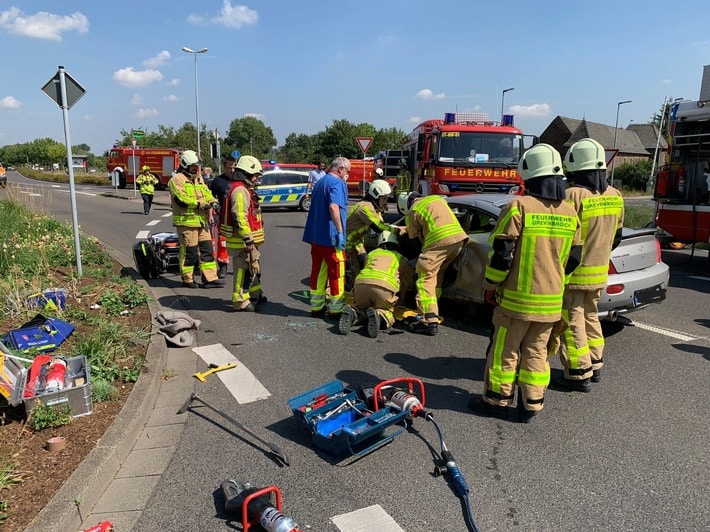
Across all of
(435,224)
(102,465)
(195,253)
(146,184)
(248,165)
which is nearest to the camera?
(102,465)

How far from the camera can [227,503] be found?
295 centimetres

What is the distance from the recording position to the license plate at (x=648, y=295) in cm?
557

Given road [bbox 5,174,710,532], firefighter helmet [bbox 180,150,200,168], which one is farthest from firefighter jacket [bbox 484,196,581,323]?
firefighter helmet [bbox 180,150,200,168]

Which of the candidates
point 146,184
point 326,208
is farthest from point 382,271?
point 146,184

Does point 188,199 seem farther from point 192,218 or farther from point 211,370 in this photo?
point 211,370

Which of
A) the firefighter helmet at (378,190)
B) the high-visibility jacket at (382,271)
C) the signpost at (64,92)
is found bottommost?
the high-visibility jacket at (382,271)

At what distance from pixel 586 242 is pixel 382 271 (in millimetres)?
2356

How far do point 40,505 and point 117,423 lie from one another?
89 centimetres

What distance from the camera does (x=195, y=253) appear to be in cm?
843

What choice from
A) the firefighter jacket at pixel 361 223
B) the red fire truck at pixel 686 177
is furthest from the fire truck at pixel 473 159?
the firefighter jacket at pixel 361 223

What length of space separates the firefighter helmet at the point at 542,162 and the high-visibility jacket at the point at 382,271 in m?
2.58

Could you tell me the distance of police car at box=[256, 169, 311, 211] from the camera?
21359mm

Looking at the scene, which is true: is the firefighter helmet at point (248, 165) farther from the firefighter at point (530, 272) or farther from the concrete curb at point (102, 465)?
the firefighter at point (530, 272)

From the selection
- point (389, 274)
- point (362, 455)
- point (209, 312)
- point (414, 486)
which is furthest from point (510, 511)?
point (209, 312)
